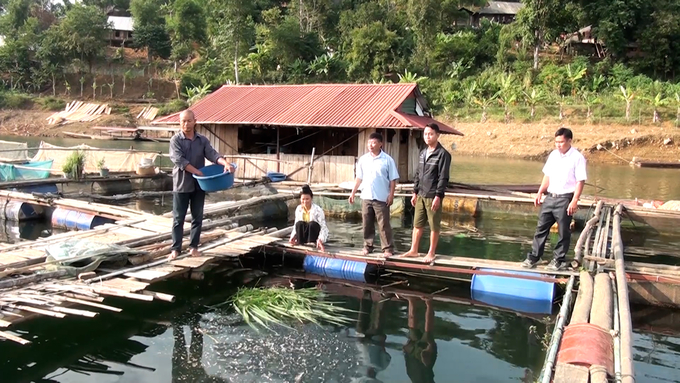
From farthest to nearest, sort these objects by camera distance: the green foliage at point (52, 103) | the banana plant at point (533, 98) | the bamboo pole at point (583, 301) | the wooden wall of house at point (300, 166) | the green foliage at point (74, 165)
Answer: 1. the green foliage at point (52, 103)
2. the banana plant at point (533, 98)
3. the wooden wall of house at point (300, 166)
4. the green foliage at point (74, 165)
5. the bamboo pole at point (583, 301)

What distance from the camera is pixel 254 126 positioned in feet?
56.4

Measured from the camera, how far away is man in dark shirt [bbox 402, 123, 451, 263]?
6859 mm

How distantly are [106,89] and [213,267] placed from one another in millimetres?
47346

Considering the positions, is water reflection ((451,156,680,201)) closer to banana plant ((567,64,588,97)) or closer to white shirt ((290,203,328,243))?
banana plant ((567,64,588,97))

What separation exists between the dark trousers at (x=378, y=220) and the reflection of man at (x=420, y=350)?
1.19m

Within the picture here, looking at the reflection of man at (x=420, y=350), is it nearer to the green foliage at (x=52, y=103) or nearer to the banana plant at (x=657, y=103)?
the banana plant at (x=657, y=103)

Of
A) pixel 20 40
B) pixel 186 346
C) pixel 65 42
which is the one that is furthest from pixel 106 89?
pixel 186 346

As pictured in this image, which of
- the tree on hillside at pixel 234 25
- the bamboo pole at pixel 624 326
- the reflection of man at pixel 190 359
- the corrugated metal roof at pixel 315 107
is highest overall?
the tree on hillside at pixel 234 25

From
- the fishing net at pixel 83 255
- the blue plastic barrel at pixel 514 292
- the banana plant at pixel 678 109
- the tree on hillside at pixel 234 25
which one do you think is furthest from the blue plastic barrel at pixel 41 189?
the banana plant at pixel 678 109

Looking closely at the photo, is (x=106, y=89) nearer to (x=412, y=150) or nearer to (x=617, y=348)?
(x=412, y=150)

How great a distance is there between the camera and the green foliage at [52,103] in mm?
45594

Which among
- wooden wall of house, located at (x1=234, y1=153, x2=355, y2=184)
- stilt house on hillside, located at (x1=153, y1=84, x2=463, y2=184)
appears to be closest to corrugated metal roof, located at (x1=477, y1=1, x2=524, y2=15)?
stilt house on hillside, located at (x1=153, y1=84, x2=463, y2=184)

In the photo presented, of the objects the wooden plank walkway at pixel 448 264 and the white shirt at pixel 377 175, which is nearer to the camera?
the wooden plank walkway at pixel 448 264

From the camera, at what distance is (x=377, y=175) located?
750cm
